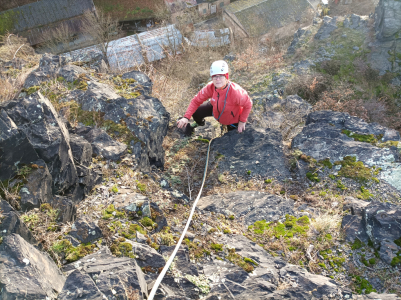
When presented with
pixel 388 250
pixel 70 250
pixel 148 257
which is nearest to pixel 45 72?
pixel 70 250

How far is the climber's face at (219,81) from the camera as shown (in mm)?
4871

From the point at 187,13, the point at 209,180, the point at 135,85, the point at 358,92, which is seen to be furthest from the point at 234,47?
the point at 209,180

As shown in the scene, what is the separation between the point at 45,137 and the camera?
372 cm

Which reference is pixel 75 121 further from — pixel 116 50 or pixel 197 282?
pixel 116 50

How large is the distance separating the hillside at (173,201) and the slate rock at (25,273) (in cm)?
1

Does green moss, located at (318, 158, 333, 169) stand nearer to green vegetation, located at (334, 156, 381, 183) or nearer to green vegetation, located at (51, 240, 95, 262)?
green vegetation, located at (334, 156, 381, 183)

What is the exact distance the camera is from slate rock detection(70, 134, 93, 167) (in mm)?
4172

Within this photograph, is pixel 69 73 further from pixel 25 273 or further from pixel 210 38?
pixel 210 38

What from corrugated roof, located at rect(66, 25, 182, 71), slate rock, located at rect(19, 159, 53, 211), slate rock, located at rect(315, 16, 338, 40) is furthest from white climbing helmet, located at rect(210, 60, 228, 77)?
corrugated roof, located at rect(66, 25, 182, 71)

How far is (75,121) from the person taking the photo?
5098 millimetres

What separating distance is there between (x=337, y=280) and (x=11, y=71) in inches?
323

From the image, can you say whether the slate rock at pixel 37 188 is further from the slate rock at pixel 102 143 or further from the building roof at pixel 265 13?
the building roof at pixel 265 13

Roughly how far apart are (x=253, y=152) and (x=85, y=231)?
12.2ft

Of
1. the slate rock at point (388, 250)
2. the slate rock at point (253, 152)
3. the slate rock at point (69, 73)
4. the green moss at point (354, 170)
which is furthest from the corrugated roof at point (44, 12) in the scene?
the slate rock at point (388, 250)
